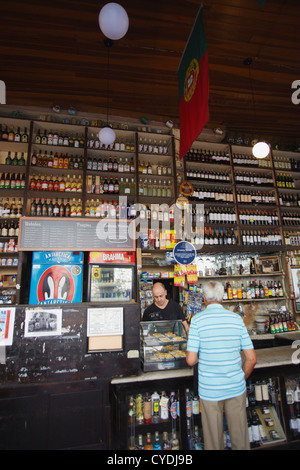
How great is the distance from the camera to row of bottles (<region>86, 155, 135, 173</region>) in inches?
188

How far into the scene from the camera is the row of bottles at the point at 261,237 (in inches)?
204

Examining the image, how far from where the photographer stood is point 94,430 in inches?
72.6

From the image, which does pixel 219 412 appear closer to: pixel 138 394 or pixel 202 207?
pixel 138 394

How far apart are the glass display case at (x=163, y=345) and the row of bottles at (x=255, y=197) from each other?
358cm

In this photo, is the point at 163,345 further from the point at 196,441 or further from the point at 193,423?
the point at 196,441

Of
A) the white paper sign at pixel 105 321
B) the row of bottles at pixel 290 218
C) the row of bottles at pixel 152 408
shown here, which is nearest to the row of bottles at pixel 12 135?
the white paper sign at pixel 105 321

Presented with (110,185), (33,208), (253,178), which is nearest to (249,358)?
(110,185)

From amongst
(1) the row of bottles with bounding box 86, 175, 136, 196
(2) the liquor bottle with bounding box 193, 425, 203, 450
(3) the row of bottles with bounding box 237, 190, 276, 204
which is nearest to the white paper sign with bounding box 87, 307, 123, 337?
(2) the liquor bottle with bounding box 193, 425, 203, 450

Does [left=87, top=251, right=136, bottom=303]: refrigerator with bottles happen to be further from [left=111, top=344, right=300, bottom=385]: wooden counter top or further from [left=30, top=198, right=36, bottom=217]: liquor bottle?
[left=111, top=344, right=300, bottom=385]: wooden counter top

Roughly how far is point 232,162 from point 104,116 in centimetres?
271

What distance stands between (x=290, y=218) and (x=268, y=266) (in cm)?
125

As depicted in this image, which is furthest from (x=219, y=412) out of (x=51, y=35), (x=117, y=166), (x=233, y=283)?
(x=51, y=35)

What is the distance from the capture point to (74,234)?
3547mm

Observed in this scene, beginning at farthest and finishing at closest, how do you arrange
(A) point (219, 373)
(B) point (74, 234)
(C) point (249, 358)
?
(B) point (74, 234)
(C) point (249, 358)
(A) point (219, 373)
